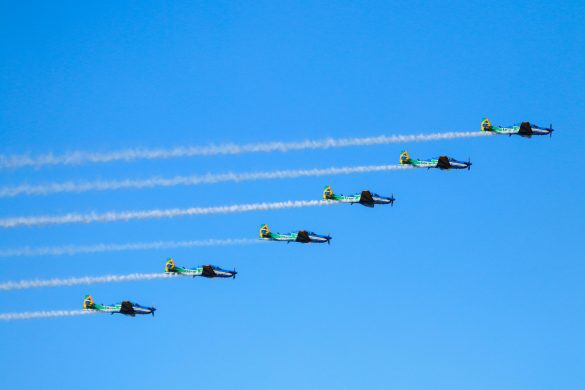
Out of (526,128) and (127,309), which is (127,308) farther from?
(526,128)

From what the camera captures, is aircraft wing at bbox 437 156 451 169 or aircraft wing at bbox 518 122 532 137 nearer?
aircraft wing at bbox 518 122 532 137

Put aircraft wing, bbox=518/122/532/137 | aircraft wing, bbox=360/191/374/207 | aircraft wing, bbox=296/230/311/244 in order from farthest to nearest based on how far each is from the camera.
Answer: aircraft wing, bbox=518/122/532/137, aircraft wing, bbox=360/191/374/207, aircraft wing, bbox=296/230/311/244

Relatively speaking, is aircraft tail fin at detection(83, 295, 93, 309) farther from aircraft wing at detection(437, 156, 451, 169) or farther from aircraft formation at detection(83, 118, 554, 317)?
aircraft wing at detection(437, 156, 451, 169)

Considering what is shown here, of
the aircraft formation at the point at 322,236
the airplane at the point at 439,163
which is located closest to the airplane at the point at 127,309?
the aircraft formation at the point at 322,236

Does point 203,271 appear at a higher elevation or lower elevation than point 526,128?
lower

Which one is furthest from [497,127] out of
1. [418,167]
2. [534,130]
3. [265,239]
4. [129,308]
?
Result: [129,308]

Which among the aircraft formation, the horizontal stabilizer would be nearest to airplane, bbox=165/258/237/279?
the aircraft formation

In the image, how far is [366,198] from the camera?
90.9 m

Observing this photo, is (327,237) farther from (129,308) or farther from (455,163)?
(129,308)

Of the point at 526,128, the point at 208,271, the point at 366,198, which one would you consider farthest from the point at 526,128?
the point at 208,271

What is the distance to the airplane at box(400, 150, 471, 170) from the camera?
93062 mm

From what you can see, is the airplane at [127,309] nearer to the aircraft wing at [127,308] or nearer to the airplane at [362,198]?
the aircraft wing at [127,308]

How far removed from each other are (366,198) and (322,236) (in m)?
6.15

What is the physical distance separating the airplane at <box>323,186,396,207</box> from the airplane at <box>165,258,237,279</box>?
13281mm
